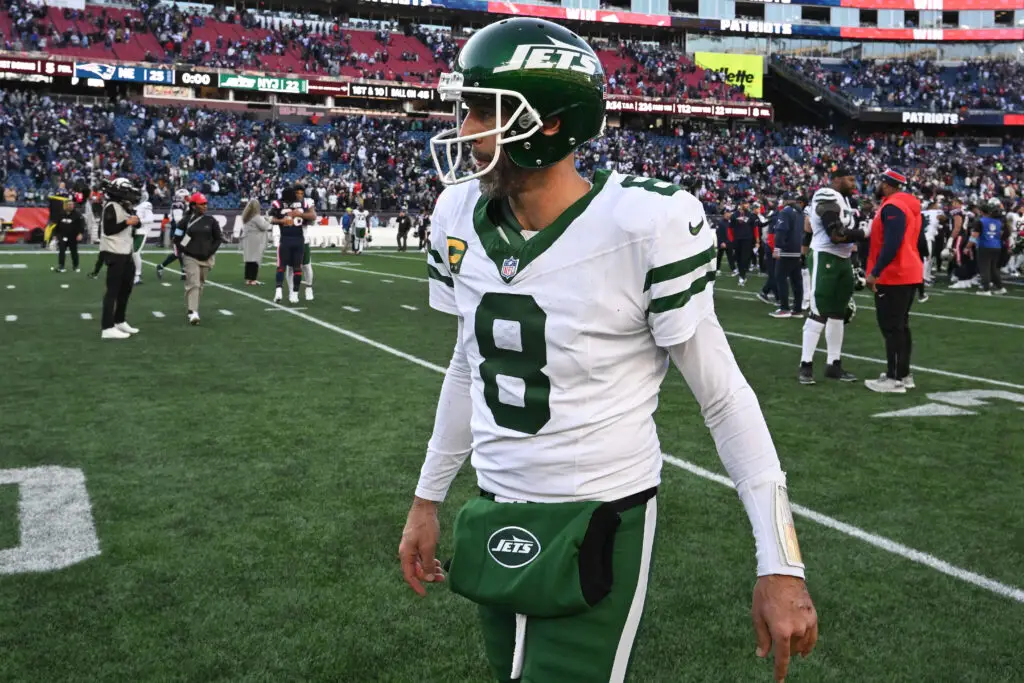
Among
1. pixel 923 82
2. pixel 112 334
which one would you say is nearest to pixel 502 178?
pixel 112 334

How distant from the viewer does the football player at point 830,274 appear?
8.65 metres

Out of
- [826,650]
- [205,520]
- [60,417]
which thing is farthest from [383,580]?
[60,417]

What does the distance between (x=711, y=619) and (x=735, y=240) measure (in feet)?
58.4

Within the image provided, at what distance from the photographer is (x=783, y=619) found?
1749 mm

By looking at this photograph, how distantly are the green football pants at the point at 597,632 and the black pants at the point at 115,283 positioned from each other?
10438 millimetres

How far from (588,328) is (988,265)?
19.0 m

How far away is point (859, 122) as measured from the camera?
61281 mm

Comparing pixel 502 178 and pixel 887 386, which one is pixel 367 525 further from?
pixel 887 386

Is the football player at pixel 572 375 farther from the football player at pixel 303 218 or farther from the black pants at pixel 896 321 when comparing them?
the football player at pixel 303 218

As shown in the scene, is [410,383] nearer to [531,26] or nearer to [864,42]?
[531,26]

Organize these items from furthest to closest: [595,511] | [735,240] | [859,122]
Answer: [859,122] → [735,240] → [595,511]

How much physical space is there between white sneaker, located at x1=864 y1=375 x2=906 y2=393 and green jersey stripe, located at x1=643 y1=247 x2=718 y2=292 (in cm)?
723

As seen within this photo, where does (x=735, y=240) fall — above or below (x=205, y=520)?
above

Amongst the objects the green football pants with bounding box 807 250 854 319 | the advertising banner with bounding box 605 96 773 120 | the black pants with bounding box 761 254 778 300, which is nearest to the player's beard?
the green football pants with bounding box 807 250 854 319
